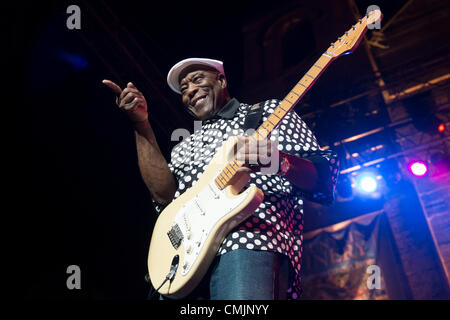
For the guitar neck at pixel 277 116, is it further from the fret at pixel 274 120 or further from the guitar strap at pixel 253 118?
the guitar strap at pixel 253 118

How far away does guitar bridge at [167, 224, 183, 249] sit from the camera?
207cm

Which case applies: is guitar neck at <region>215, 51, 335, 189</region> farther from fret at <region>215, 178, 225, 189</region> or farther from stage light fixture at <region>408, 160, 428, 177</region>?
stage light fixture at <region>408, 160, 428, 177</region>

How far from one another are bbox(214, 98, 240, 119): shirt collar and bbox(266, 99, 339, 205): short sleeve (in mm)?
273

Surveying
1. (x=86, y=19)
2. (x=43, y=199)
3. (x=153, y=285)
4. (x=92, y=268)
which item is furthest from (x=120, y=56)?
(x=153, y=285)

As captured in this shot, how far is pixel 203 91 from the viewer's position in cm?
277

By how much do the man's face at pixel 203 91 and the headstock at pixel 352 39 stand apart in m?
0.80

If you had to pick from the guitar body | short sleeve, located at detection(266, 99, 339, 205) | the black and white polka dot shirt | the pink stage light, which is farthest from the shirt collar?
the pink stage light

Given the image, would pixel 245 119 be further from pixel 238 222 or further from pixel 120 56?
pixel 120 56

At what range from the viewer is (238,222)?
1.85 metres

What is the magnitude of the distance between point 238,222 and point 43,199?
3902mm

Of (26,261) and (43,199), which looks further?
(43,199)

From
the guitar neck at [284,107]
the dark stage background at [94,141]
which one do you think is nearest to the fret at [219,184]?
the guitar neck at [284,107]
